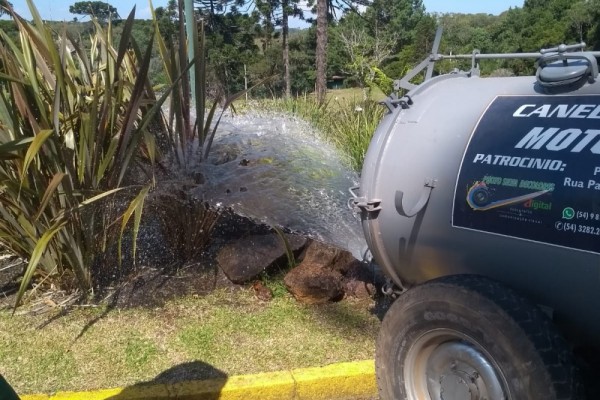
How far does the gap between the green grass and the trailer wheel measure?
94 centimetres

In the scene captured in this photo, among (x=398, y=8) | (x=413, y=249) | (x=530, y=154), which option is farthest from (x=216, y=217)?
(x=398, y=8)

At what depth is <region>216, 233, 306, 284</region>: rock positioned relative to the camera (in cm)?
464

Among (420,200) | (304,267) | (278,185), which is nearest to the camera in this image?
(420,200)

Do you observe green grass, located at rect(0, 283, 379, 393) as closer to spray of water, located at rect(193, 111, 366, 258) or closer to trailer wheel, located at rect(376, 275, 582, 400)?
spray of water, located at rect(193, 111, 366, 258)

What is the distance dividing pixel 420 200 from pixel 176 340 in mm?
1863

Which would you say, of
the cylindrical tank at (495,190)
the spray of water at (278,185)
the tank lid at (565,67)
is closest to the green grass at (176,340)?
the spray of water at (278,185)

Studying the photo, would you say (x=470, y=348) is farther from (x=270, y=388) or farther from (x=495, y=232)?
(x=270, y=388)

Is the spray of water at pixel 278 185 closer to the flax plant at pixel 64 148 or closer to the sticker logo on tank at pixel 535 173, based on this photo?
the flax plant at pixel 64 148

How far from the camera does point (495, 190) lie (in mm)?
2635

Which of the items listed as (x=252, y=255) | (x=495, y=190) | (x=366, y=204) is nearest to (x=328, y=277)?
(x=252, y=255)

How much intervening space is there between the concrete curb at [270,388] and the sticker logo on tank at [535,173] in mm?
1263

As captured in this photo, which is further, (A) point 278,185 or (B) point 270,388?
(A) point 278,185

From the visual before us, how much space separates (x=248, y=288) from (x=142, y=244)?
2.89 feet

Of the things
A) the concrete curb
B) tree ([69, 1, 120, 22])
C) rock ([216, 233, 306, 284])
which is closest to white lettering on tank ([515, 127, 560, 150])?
the concrete curb
